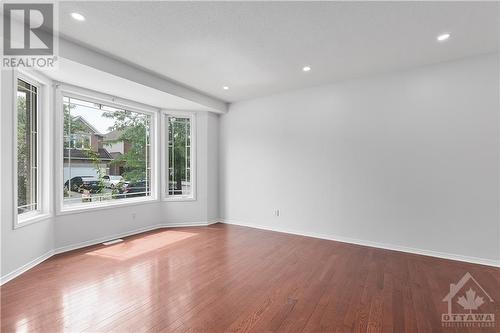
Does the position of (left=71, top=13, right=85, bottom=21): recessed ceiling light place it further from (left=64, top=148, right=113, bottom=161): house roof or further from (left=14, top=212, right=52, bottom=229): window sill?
(left=14, top=212, right=52, bottom=229): window sill

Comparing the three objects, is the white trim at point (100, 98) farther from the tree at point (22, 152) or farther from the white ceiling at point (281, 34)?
the white ceiling at point (281, 34)

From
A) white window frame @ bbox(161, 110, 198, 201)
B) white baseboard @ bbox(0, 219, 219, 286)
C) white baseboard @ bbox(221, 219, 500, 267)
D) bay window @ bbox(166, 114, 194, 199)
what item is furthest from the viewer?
bay window @ bbox(166, 114, 194, 199)

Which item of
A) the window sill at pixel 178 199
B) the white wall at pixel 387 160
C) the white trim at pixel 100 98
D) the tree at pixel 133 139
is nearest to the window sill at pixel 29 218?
the tree at pixel 133 139

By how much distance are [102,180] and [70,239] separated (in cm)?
110

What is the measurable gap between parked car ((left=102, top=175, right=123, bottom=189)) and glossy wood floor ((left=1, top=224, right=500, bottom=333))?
45.5 inches

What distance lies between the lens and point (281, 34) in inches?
106

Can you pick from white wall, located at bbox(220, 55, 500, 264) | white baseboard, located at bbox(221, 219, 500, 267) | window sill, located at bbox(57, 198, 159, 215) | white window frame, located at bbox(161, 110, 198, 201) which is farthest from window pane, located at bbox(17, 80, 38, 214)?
white baseboard, located at bbox(221, 219, 500, 267)

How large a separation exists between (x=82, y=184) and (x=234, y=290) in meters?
3.27

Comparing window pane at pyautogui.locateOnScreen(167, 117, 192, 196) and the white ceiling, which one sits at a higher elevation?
the white ceiling

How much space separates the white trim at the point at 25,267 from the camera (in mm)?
2658

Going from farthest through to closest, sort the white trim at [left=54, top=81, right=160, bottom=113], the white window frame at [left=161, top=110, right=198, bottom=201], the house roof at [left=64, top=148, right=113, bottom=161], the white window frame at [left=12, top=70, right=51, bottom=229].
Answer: the white window frame at [left=161, top=110, right=198, bottom=201]
the house roof at [left=64, top=148, right=113, bottom=161]
the white trim at [left=54, top=81, right=160, bottom=113]
the white window frame at [left=12, top=70, right=51, bottom=229]

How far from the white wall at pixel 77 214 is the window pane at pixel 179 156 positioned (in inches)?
9.5

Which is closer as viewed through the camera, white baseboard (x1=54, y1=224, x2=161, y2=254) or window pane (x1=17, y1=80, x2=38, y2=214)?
window pane (x1=17, y1=80, x2=38, y2=214)

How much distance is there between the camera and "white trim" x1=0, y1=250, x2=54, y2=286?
2658mm
